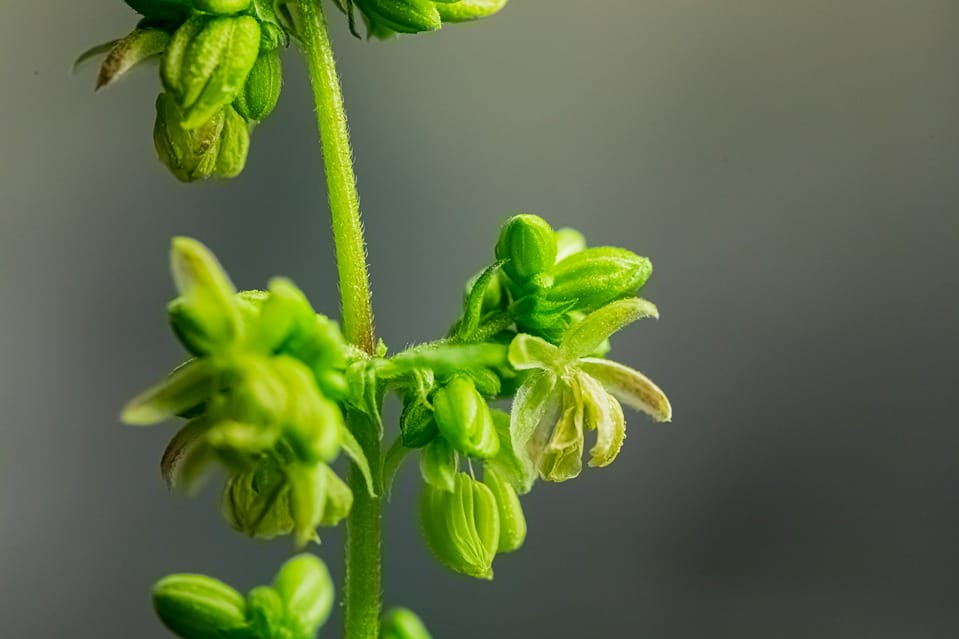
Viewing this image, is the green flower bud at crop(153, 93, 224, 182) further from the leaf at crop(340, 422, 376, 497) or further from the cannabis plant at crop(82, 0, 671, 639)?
the leaf at crop(340, 422, 376, 497)

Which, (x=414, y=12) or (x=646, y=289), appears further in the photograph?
(x=646, y=289)

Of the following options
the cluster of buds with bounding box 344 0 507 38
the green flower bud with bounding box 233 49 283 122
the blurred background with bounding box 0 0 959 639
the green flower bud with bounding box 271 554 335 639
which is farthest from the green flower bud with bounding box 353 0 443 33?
the blurred background with bounding box 0 0 959 639

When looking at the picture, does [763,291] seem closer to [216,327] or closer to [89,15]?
[89,15]

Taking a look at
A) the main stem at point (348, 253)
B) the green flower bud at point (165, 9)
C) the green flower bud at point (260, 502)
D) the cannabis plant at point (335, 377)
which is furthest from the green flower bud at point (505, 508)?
the green flower bud at point (165, 9)

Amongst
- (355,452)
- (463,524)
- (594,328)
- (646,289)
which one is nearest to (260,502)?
(355,452)

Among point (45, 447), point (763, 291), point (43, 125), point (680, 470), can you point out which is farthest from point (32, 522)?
point (763, 291)

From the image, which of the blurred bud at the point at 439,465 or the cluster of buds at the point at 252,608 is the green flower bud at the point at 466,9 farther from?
the cluster of buds at the point at 252,608

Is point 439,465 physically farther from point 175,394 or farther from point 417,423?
point 175,394
